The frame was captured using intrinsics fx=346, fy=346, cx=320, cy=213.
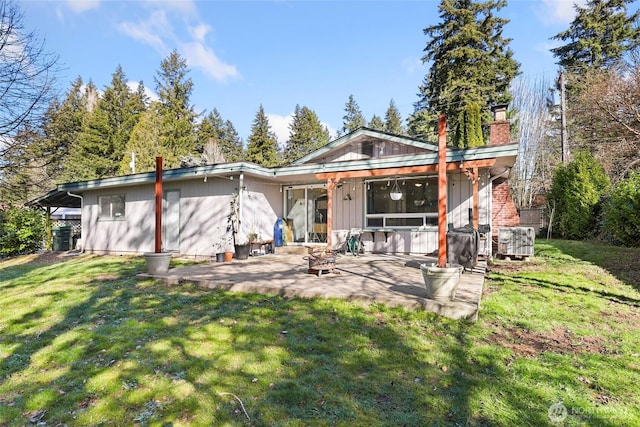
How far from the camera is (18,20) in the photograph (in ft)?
31.4

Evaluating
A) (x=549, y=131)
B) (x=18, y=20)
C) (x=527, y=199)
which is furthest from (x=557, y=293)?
(x=549, y=131)

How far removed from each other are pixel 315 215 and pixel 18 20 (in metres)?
9.98

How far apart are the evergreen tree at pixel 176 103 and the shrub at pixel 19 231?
475 inches

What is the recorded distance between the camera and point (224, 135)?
4009cm

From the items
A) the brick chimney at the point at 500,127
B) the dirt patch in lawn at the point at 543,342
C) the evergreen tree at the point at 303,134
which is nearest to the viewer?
the dirt patch in lawn at the point at 543,342

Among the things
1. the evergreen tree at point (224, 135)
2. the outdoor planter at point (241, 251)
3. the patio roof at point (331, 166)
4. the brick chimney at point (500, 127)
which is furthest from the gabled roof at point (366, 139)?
the evergreen tree at point (224, 135)

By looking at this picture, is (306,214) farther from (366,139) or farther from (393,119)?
(393,119)

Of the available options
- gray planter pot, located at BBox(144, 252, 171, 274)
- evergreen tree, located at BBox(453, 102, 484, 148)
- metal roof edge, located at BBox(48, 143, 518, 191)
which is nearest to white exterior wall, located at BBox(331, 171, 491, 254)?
metal roof edge, located at BBox(48, 143, 518, 191)

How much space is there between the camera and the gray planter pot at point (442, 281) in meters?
4.38

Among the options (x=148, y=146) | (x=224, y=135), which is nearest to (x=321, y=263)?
(x=148, y=146)

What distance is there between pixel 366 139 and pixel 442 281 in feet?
23.7

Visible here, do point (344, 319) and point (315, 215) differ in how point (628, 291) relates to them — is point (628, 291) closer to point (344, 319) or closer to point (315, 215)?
point (344, 319)

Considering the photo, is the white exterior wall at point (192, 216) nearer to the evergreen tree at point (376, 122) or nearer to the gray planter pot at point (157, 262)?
the gray planter pot at point (157, 262)

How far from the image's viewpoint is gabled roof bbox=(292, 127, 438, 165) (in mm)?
9922
